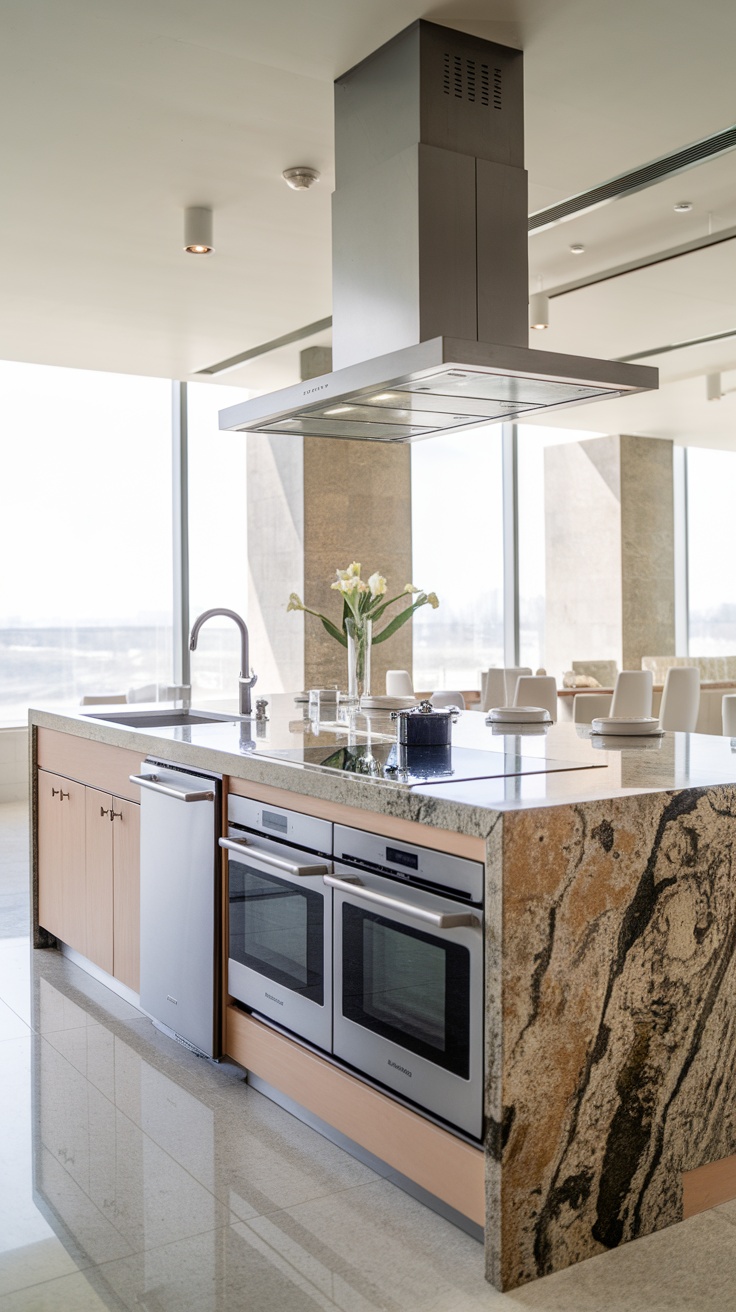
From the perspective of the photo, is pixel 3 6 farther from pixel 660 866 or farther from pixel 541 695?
pixel 541 695

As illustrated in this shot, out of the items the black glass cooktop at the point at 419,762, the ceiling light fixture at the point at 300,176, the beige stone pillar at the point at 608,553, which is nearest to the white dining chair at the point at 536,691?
the ceiling light fixture at the point at 300,176

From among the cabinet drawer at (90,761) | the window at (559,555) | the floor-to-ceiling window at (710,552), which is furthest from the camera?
the floor-to-ceiling window at (710,552)

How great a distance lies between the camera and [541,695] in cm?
616

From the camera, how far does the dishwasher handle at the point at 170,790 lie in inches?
119

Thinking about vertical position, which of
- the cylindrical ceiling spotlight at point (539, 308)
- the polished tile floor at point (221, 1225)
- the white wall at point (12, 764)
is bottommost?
the polished tile floor at point (221, 1225)

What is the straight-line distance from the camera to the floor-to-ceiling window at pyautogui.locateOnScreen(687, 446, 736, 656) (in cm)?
1142

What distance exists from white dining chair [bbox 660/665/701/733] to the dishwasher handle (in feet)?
12.2

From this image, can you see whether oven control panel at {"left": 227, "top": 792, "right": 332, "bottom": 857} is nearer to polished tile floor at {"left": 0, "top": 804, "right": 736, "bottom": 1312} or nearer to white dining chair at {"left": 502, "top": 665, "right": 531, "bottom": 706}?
polished tile floor at {"left": 0, "top": 804, "right": 736, "bottom": 1312}

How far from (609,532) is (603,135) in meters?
6.65

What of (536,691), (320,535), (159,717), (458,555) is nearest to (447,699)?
(536,691)

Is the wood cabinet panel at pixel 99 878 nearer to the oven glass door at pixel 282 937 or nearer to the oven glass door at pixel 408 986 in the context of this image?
the oven glass door at pixel 282 937

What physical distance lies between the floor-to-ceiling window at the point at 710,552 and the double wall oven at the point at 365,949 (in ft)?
30.5

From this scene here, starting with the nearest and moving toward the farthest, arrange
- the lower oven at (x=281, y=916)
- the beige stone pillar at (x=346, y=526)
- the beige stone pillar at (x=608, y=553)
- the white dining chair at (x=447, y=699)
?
the lower oven at (x=281, y=916), the white dining chair at (x=447, y=699), the beige stone pillar at (x=346, y=526), the beige stone pillar at (x=608, y=553)

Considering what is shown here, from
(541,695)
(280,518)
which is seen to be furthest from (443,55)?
(280,518)
